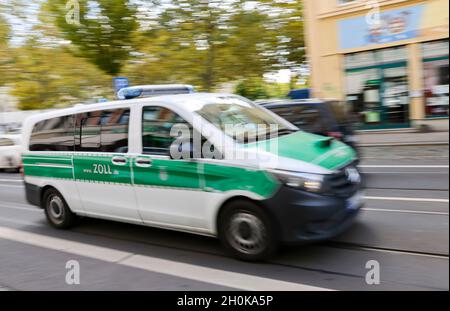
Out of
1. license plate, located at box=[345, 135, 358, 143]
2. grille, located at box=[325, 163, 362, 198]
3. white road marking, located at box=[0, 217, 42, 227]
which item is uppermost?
license plate, located at box=[345, 135, 358, 143]

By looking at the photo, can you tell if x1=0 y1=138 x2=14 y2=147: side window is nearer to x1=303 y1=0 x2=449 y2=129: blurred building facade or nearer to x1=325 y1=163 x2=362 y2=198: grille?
x1=303 y1=0 x2=449 y2=129: blurred building facade

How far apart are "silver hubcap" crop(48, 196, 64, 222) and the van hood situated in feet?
10.3

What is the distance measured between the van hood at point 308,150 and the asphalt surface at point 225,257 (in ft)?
2.96

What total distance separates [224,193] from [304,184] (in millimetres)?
782

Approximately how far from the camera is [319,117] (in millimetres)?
7758

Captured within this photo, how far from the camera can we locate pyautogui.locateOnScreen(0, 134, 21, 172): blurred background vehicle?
48.6ft

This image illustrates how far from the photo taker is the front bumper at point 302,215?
13.1ft

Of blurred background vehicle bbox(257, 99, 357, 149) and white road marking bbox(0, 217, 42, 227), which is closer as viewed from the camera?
white road marking bbox(0, 217, 42, 227)

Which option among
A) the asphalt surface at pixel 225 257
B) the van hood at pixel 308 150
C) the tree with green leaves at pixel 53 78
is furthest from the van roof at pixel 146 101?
the tree with green leaves at pixel 53 78

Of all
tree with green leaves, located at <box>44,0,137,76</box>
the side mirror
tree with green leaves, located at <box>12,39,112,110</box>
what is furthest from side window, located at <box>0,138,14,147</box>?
the side mirror

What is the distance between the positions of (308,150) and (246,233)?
40.5 inches

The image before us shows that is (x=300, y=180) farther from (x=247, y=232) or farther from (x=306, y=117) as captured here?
(x=306, y=117)

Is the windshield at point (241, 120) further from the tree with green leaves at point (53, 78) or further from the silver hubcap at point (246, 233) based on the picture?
the tree with green leaves at point (53, 78)

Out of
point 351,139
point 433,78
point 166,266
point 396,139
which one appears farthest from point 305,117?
point 433,78
